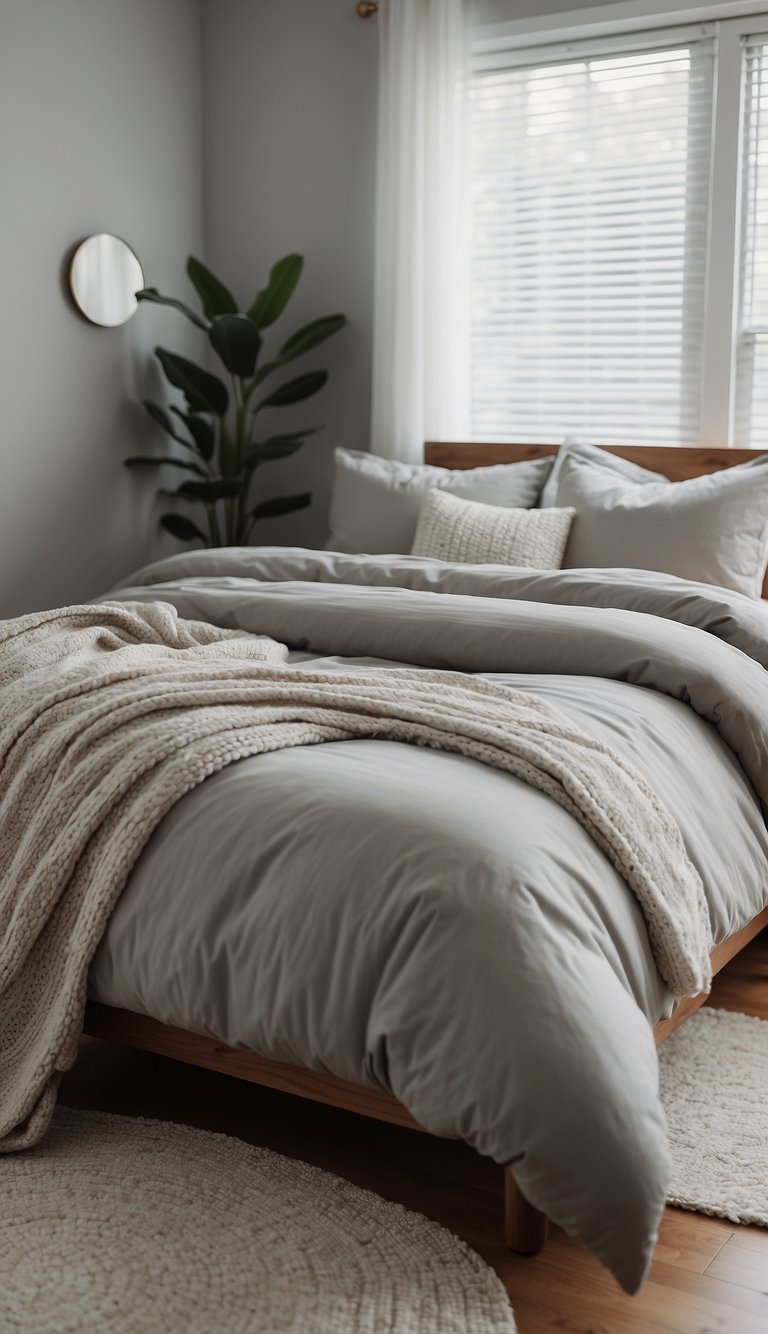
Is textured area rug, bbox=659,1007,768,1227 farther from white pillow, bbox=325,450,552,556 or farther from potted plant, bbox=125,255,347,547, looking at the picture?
potted plant, bbox=125,255,347,547

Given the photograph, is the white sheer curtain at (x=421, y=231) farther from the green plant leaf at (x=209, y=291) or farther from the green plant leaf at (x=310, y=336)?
the green plant leaf at (x=209, y=291)

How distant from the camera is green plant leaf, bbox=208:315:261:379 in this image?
4.19 m

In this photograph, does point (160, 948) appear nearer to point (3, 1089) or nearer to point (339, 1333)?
point (3, 1089)

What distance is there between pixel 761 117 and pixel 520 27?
0.81 metres

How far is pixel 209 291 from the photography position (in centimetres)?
441

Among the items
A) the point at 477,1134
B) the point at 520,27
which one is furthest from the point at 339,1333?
the point at 520,27

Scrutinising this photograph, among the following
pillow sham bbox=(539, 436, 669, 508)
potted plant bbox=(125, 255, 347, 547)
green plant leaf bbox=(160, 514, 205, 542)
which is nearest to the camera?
pillow sham bbox=(539, 436, 669, 508)

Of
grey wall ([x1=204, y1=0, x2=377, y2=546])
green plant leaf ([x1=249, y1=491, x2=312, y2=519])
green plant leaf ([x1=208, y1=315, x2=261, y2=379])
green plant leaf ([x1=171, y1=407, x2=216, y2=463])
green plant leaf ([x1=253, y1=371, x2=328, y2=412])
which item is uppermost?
grey wall ([x1=204, y1=0, x2=377, y2=546])

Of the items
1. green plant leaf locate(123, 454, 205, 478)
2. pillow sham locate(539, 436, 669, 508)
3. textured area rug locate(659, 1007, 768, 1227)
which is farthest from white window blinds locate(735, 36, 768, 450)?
textured area rug locate(659, 1007, 768, 1227)

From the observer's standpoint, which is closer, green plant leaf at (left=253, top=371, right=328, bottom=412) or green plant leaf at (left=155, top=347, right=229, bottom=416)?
green plant leaf at (left=155, top=347, right=229, bottom=416)

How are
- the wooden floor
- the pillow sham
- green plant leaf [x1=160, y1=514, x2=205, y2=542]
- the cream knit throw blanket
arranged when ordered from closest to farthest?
the wooden floor, the cream knit throw blanket, the pillow sham, green plant leaf [x1=160, y1=514, x2=205, y2=542]

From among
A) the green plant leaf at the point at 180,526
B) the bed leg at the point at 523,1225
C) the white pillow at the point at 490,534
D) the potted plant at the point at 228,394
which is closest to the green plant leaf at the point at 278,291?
the potted plant at the point at 228,394

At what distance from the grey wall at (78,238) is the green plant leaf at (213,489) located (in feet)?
0.96

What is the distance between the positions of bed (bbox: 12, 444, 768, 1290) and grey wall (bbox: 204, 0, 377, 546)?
95.3 inches
